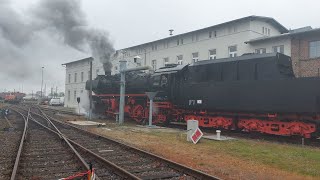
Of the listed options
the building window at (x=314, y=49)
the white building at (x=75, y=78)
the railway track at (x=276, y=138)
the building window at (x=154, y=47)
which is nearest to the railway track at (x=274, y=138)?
the railway track at (x=276, y=138)

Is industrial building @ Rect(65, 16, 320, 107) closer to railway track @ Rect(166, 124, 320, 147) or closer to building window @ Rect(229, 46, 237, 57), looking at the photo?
building window @ Rect(229, 46, 237, 57)

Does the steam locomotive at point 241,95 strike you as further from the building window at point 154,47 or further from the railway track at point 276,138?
the building window at point 154,47

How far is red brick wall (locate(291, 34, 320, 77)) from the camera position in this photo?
25266mm

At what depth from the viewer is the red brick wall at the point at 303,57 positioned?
25.3 meters

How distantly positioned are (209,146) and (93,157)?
183 inches

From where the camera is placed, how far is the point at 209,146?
12789mm

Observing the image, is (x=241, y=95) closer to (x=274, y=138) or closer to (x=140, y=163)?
(x=274, y=138)

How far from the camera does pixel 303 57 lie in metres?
26.1

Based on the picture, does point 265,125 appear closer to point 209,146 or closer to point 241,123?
point 241,123

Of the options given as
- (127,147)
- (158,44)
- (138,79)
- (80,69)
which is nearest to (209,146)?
(127,147)

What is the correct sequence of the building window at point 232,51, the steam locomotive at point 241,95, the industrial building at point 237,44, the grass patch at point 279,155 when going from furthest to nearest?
1. the building window at point 232,51
2. the industrial building at point 237,44
3. the steam locomotive at point 241,95
4. the grass patch at point 279,155

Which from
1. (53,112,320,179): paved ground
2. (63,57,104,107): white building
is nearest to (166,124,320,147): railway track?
(53,112,320,179): paved ground

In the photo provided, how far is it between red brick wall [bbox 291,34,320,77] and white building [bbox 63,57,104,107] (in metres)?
34.2

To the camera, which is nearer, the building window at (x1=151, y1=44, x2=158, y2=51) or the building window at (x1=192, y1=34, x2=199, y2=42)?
the building window at (x1=192, y1=34, x2=199, y2=42)
